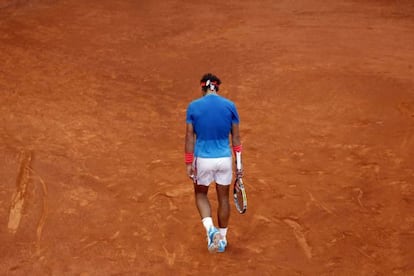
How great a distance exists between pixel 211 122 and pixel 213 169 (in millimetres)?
496

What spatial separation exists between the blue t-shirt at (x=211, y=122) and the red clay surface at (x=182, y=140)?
1167 mm

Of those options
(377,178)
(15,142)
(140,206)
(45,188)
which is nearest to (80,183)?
(45,188)

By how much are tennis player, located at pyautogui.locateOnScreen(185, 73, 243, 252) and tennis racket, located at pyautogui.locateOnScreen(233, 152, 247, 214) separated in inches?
5.3

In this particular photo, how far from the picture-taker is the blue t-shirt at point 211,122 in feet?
21.8

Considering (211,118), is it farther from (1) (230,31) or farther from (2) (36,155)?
(1) (230,31)

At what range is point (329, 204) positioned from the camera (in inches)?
323

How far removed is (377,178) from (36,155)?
15.7 feet

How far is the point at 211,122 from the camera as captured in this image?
6645 mm

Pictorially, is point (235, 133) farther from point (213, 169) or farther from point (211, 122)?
point (213, 169)

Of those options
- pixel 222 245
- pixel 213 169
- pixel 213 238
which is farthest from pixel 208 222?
pixel 213 169

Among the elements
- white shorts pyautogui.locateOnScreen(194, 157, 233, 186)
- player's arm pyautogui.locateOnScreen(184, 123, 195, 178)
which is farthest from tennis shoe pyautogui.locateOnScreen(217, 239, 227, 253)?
player's arm pyautogui.locateOnScreen(184, 123, 195, 178)

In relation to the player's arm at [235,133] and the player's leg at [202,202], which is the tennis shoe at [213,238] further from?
the player's arm at [235,133]

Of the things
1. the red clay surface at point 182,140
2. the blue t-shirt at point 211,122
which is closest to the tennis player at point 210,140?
the blue t-shirt at point 211,122

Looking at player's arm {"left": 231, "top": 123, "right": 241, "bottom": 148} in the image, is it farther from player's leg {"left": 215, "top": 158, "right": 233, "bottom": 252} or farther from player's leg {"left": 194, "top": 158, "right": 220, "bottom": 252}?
player's leg {"left": 194, "top": 158, "right": 220, "bottom": 252}
